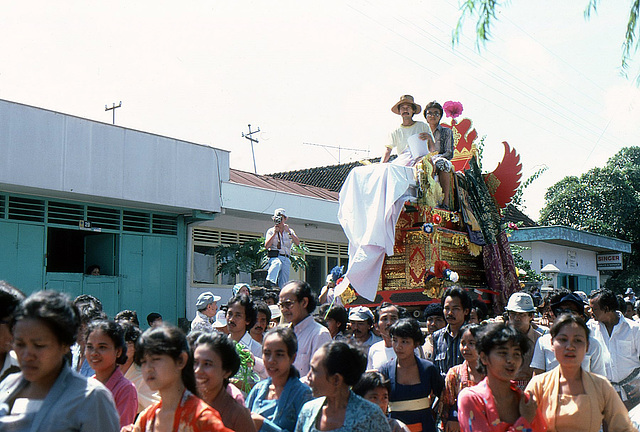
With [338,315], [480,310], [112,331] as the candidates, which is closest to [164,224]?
[338,315]

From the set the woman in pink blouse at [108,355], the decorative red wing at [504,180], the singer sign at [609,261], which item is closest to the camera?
the woman in pink blouse at [108,355]

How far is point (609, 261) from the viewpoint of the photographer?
2655 cm

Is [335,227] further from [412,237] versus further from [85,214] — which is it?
[412,237]

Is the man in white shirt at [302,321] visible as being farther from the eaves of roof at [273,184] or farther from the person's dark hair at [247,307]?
the eaves of roof at [273,184]

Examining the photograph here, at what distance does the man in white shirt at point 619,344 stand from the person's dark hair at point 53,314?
14.8ft

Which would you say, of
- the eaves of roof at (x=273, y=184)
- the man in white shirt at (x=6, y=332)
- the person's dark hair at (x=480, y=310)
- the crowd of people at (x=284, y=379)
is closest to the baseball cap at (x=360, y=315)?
the crowd of people at (x=284, y=379)

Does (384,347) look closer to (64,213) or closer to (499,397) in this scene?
(499,397)

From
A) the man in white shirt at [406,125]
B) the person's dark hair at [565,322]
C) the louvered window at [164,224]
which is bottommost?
the person's dark hair at [565,322]

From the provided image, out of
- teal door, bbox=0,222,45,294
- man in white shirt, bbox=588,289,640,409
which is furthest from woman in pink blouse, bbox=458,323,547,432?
teal door, bbox=0,222,45,294

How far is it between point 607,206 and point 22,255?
2260 cm

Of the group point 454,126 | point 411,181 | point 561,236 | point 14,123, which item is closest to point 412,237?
point 411,181

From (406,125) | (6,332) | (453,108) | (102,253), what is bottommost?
(6,332)

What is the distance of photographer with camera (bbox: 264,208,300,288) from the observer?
444 inches

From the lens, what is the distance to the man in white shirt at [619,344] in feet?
19.2
